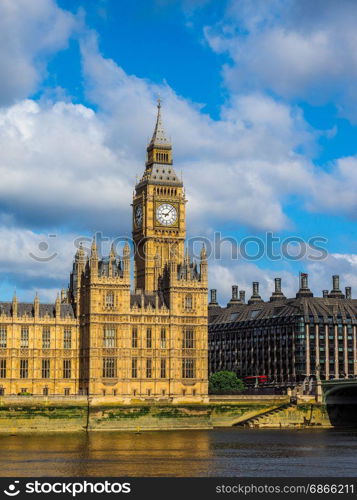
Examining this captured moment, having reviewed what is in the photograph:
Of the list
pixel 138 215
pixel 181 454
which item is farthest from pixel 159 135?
pixel 181 454

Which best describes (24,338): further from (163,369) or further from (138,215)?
(138,215)

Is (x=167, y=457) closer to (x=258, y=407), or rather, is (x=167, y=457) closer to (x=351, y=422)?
(x=258, y=407)

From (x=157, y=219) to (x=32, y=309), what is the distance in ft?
124

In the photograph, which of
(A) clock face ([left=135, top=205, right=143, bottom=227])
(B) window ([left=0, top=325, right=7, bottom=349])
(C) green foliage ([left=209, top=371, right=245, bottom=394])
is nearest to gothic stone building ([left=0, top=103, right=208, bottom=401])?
(B) window ([left=0, top=325, right=7, bottom=349])

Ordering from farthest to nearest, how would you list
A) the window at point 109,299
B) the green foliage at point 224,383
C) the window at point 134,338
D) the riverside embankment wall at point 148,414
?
the green foliage at point 224,383 < the window at point 134,338 < the window at point 109,299 < the riverside embankment wall at point 148,414

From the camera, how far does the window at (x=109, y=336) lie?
522 ft

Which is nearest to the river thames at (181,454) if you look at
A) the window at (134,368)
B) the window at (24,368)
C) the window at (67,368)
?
the window at (134,368)

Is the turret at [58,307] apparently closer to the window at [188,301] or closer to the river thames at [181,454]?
the window at [188,301]

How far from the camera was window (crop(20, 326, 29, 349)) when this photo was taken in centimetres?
15725

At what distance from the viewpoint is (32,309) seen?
525ft

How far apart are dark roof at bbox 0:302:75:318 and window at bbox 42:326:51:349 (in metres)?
2.12

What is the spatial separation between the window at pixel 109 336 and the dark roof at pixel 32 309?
696 centimetres
